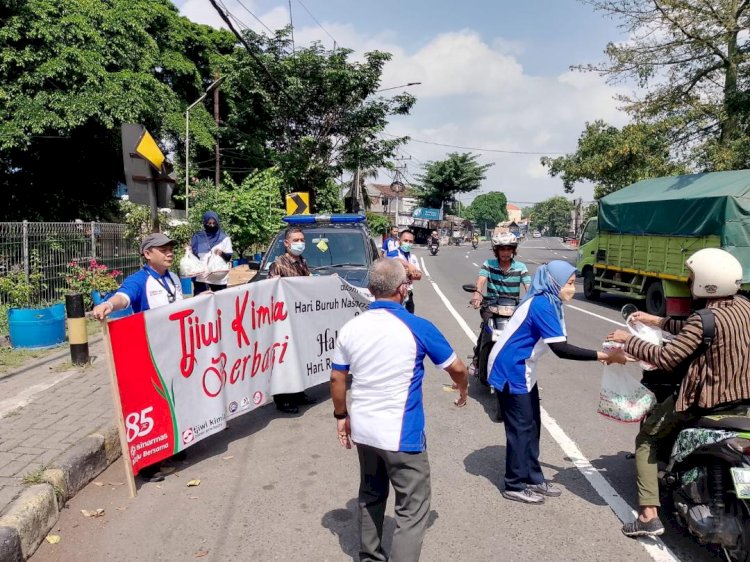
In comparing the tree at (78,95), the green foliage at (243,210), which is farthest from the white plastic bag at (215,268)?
the tree at (78,95)

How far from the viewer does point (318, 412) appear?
18.6 feet

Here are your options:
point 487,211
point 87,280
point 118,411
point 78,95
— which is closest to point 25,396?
point 118,411

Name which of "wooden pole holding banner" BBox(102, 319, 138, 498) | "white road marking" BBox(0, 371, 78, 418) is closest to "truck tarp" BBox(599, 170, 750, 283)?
"wooden pole holding banner" BBox(102, 319, 138, 498)

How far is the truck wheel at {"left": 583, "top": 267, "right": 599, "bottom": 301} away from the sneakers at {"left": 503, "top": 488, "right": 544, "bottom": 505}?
43.1 ft

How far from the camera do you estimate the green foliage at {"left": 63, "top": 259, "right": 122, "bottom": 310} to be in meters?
9.59

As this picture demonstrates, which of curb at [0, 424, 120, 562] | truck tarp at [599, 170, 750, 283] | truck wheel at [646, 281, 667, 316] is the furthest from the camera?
truck wheel at [646, 281, 667, 316]

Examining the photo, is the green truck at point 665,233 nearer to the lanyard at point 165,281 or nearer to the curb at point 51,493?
the lanyard at point 165,281

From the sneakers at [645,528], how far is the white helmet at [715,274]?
1370 millimetres

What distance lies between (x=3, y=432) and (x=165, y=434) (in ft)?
5.33

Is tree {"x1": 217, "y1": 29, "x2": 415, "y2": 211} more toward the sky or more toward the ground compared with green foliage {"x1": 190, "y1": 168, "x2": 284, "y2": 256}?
more toward the sky

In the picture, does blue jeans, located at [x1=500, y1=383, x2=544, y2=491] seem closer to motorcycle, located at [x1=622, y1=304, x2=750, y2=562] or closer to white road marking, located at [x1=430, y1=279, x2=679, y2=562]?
white road marking, located at [x1=430, y1=279, x2=679, y2=562]

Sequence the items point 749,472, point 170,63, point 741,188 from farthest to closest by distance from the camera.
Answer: point 170,63, point 741,188, point 749,472

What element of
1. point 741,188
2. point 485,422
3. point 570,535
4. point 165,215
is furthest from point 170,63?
point 570,535

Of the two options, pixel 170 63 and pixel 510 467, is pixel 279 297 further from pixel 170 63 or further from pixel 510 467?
pixel 170 63
